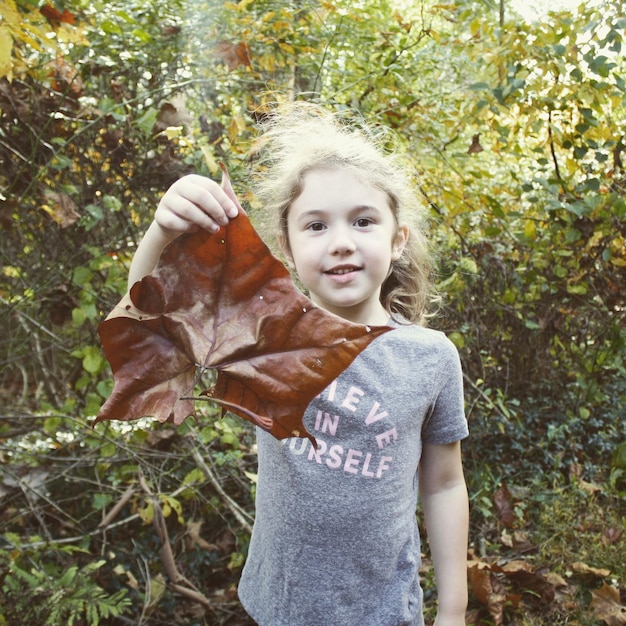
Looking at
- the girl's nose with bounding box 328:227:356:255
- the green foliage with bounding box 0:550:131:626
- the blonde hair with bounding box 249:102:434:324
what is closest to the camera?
the girl's nose with bounding box 328:227:356:255

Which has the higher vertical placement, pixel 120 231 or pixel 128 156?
pixel 128 156

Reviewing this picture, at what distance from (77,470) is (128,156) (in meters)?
1.47

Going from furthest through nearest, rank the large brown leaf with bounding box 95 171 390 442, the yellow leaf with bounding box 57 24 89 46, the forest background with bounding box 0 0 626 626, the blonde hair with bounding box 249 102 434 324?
the forest background with bounding box 0 0 626 626, the yellow leaf with bounding box 57 24 89 46, the blonde hair with bounding box 249 102 434 324, the large brown leaf with bounding box 95 171 390 442

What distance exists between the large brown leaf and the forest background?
136 centimetres

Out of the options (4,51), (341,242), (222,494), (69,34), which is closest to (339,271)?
(341,242)

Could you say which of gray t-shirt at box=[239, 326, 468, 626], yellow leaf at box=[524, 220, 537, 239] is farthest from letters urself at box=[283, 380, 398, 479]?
yellow leaf at box=[524, 220, 537, 239]

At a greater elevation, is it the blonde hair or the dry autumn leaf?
the blonde hair

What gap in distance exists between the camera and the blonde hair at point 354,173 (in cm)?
132

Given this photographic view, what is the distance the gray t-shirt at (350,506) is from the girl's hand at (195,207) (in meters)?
0.63

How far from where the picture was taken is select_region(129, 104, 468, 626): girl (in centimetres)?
120

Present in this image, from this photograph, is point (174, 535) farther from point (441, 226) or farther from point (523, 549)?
point (441, 226)

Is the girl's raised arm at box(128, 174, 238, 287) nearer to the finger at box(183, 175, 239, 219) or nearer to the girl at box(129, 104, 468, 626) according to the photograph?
the finger at box(183, 175, 239, 219)

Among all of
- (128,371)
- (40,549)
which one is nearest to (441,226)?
(40,549)

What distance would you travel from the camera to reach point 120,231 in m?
2.53
